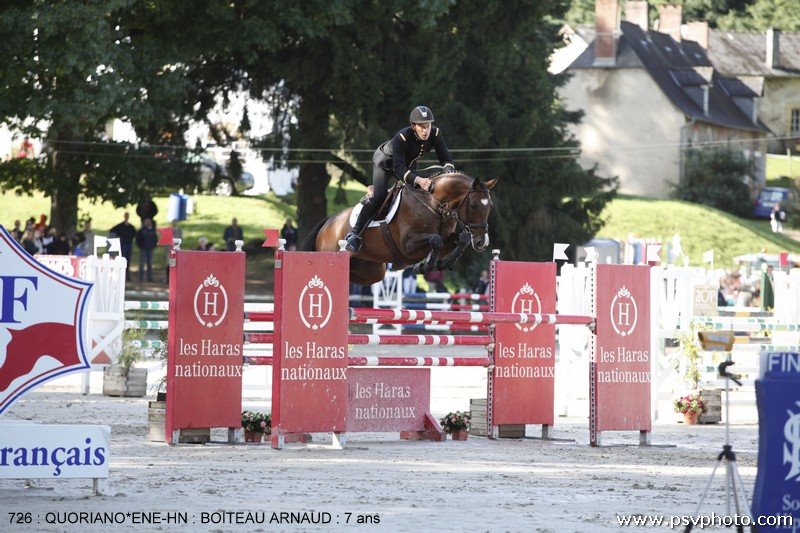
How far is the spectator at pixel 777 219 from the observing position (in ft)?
186

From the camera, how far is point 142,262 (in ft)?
98.1

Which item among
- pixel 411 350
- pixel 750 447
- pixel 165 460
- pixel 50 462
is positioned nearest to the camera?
pixel 50 462

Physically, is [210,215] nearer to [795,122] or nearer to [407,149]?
[407,149]

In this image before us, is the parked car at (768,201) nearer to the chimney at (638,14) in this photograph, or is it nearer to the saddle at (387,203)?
the chimney at (638,14)

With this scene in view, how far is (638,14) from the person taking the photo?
7125 cm

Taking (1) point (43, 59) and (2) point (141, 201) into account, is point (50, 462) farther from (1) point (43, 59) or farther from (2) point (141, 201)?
(2) point (141, 201)

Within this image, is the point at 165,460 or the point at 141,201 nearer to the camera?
the point at 165,460

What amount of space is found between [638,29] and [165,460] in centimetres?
6186

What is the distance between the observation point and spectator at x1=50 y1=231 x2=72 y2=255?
84.4 feet

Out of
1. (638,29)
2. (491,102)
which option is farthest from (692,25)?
(491,102)

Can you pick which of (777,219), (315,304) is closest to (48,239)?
(315,304)

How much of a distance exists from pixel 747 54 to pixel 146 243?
5980 centimetres

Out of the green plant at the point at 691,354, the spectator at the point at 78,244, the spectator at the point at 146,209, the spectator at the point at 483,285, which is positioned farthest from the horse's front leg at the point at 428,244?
the spectator at the point at 146,209

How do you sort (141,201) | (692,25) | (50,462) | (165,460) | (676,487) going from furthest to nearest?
(692,25) → (141,201) → (165,460) → (676,487) → (50,462)
